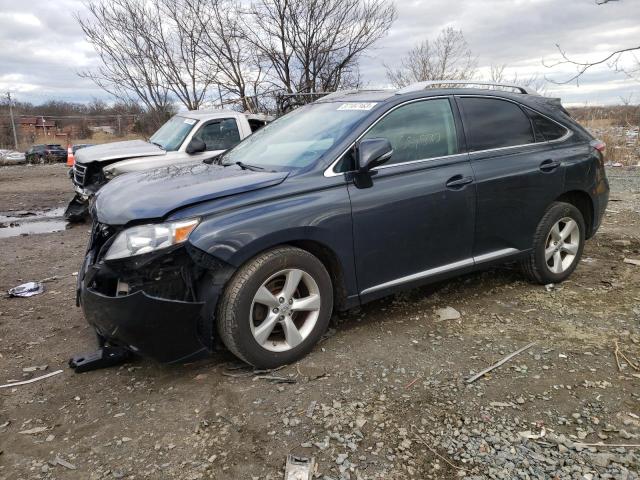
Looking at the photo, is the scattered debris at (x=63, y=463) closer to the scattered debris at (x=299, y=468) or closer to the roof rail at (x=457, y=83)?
the scattered debris at (x=299, y=468)

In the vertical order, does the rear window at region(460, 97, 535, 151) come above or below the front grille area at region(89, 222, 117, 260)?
above

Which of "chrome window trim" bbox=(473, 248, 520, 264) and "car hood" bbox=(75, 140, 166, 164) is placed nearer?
"chrome window trim" bbox=(473, 248, 520, 264)

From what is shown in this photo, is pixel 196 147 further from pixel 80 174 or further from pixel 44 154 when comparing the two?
pixel 44 154

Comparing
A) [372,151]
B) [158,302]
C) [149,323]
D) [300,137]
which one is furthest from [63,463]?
[300,137]

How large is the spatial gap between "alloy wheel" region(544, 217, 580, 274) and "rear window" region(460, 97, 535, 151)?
2.82 feet

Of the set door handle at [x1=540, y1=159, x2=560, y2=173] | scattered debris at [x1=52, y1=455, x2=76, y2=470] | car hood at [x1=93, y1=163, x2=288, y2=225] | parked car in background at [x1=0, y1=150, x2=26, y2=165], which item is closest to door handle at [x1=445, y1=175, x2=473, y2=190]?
door handle at [x1=540, y1=159, x2=560, y2=173]

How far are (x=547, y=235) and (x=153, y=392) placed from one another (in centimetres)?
344

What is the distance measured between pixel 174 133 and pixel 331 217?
20.2 ft

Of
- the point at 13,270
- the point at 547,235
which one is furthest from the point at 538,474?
the point at 13,270

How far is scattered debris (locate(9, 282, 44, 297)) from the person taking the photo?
186 inches

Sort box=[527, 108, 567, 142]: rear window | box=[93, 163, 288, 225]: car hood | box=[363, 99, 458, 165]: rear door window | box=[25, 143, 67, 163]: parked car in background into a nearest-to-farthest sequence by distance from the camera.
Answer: box=[93, 163, 288, 225]: car hood < box=[363, 99, 458, 165]: rear door window < box=[527, 108, 567, 142]: rear window < box=[25, 143, 67, 163]: parked car in background

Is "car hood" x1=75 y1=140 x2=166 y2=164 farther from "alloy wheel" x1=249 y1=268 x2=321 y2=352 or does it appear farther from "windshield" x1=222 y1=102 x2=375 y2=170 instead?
"alloy wheel" x1=249 y1=268 x2=321 y2=352

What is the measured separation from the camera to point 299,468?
229cm

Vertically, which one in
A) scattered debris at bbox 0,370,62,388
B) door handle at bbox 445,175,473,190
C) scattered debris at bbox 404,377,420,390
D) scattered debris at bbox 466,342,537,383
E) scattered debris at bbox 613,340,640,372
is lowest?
scattered debris at bbox 613,340,640,372
